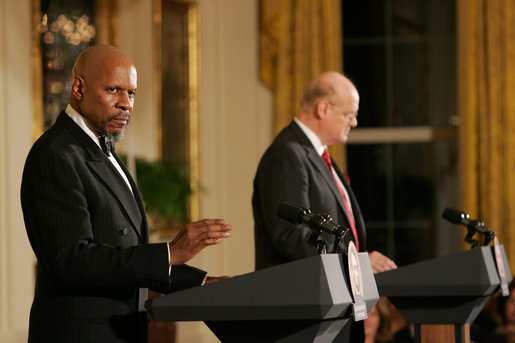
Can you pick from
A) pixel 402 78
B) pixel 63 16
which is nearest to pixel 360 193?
pixel 402 78

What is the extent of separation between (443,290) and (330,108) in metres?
0.97

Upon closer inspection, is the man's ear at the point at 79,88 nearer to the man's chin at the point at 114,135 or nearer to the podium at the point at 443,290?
the man's chin at the point at 114,135

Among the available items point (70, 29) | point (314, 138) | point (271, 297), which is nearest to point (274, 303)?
point (271, 297)

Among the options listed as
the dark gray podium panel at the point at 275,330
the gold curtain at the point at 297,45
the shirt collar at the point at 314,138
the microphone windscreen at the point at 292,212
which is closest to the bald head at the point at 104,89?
the microphone windscreen at the point at 292,212

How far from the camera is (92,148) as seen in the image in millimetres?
2416

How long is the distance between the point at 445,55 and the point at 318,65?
1262 millimetres

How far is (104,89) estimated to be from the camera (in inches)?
95.2

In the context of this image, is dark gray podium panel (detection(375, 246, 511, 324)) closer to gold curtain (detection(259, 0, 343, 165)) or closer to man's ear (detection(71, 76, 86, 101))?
man's ear (detection(71, 76, 86, 101))

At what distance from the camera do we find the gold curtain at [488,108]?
758 cm

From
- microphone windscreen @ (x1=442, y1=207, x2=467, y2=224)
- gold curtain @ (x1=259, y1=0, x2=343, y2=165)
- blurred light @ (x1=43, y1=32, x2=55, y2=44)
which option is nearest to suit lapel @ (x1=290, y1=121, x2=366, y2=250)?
microphone windscreen @ (x1=442, y1=207, x2=467, y2=224)

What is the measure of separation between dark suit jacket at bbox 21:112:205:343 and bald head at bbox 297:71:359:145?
1.54m

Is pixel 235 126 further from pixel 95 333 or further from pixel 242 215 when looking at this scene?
pixel 95 333

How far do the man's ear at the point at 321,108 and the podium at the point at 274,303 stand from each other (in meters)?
1.65

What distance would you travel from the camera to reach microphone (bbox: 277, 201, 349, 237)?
231 centimetres
